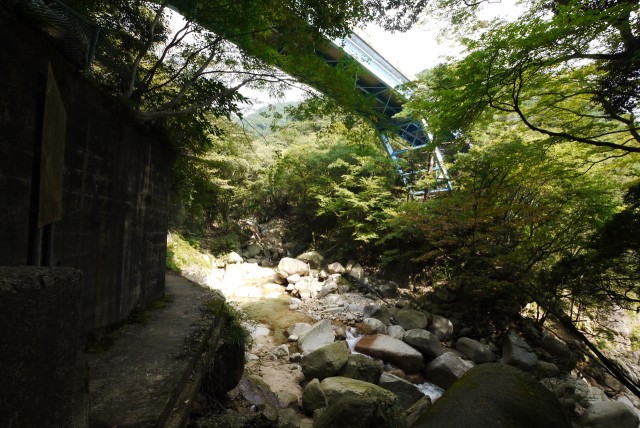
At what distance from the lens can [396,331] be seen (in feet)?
31.5

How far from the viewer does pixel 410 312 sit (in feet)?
34.8

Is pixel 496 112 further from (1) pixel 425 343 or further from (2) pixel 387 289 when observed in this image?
(2) pixel 387 289

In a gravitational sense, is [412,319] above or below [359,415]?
below

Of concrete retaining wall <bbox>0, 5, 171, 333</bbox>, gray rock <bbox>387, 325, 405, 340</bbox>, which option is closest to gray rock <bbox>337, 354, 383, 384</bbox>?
gray rock <bbox>387, 325, 405, 340</bbox>

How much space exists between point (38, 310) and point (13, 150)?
2366 mm

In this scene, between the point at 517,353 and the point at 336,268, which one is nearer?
the point at 517,353

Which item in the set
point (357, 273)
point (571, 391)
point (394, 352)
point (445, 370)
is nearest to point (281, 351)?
point (394, 352)

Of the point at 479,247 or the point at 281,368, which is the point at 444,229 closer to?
the point at 479,247

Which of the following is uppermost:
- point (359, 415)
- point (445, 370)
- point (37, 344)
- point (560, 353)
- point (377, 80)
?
point (377, 80)

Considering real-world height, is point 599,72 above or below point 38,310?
above

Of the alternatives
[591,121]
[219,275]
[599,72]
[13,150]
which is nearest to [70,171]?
[13,150]

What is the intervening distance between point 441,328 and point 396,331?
1764 millimetres

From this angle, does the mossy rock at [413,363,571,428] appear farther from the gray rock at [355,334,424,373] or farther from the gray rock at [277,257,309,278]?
the gray rock at [277,257,309,278]

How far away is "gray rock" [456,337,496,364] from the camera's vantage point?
29.0ft
